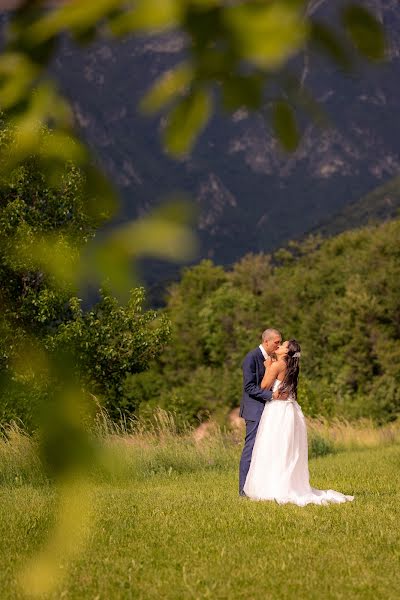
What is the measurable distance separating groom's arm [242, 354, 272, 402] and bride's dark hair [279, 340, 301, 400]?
0.23 meters

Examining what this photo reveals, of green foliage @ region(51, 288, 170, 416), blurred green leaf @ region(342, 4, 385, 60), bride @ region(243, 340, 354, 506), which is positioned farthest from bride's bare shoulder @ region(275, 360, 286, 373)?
blurred green leaf @ region(342, 4, 385, 60)

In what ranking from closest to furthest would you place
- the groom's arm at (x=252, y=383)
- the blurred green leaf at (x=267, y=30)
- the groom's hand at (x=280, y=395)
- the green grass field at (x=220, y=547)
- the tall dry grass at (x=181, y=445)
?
the blurred green leaf at (x=267, y=30), the green grass field at (x=220, y=547), the groom's arm at (x=252, y=383), the groom's hand at (x=280, y=395), the tall dry grass at (x=181, y=445)

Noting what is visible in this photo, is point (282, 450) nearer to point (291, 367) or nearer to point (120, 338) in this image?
point (291, 367)

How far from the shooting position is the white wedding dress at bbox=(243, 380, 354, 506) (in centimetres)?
984

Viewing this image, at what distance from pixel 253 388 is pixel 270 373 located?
11.2 inches

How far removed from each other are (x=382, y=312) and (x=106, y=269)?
90.5 feet

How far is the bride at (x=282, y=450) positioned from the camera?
977cm

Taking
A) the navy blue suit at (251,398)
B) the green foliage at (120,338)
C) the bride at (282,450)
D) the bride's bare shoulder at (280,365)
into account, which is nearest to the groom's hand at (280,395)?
the bride at (282,450)

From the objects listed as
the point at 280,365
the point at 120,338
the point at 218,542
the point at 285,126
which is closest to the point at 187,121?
the point at 285,126

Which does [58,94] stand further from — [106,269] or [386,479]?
[386,479]

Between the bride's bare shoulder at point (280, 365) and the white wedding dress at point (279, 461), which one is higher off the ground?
the bride's bare shoulder at point (280, 365)

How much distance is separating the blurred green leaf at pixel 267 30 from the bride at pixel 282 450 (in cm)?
897

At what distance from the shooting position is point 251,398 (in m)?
10.1

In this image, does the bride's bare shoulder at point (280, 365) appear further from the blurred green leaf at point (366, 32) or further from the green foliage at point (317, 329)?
the green foliage at point (317, 329)
